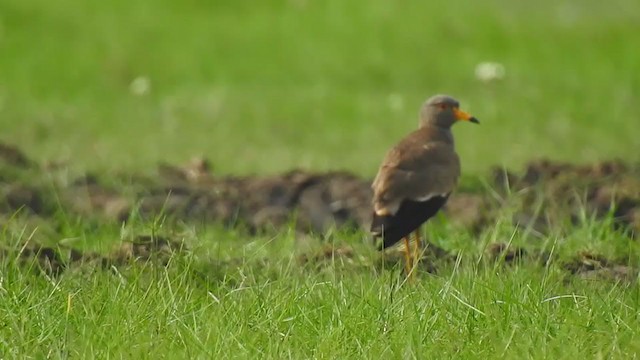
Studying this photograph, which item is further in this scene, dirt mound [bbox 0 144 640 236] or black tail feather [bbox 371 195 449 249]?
dirt mound [bbox 0 144 640 236]

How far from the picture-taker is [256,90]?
13398mm

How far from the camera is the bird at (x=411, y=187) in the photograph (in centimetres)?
630

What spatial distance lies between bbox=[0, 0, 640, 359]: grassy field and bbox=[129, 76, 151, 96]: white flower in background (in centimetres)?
3

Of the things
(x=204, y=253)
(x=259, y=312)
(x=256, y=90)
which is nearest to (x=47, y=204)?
(x=204, y=253)

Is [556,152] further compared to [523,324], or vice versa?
[556,152]

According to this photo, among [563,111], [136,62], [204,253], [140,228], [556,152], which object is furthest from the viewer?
[136,62]

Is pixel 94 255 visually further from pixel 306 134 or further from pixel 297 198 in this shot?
pixel 306 134

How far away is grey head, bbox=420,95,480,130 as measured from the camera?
7.46 metres

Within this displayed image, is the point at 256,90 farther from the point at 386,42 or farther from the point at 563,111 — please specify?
the point at 563,111

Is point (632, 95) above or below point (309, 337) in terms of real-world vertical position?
below

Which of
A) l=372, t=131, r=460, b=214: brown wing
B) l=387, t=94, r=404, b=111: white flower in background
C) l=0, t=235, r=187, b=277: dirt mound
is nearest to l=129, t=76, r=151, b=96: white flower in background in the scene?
l=387, t=94, r=404, b=111: white flower in background

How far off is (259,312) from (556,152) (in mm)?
6705

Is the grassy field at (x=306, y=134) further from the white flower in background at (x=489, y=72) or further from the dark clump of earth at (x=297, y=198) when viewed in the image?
the dark clump of earth at (x=297, y=198)

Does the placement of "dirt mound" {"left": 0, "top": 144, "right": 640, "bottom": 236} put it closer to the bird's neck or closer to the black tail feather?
the bird's neck
